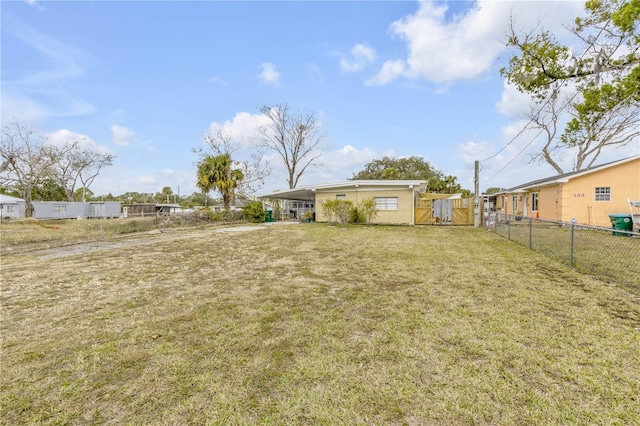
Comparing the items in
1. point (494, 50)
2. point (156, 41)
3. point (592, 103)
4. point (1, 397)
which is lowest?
point (1, 397)

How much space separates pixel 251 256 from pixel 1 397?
18.5ft

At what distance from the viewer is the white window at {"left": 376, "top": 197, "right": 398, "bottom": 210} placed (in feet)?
57.0

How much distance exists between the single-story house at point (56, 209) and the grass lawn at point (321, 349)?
3153cm

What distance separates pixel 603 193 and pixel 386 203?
11.3 meters

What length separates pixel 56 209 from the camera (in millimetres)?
32156

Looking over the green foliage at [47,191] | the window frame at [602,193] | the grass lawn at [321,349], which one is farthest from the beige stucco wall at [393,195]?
the green foliage at [47,191]

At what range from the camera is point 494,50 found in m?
10.8

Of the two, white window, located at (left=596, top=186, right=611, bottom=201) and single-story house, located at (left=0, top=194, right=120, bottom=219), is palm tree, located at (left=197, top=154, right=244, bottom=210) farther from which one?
white window, located at (left=596, top=186, right=611, bottom=201)

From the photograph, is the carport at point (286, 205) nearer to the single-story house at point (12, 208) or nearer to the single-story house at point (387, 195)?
the single-story house at point (387, 195)

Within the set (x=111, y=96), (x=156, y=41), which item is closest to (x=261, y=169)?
(x=111, y=96)

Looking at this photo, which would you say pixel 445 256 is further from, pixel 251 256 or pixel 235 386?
pixel 235 386

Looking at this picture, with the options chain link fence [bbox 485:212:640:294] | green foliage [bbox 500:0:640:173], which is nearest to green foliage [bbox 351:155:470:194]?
green foliage [bbox 500:0:640:173]

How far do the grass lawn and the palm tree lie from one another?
651 inches

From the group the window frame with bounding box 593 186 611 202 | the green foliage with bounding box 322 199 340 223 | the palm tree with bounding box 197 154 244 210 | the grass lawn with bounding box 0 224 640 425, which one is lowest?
the grass lawn with bounding box 0 224 640 425
